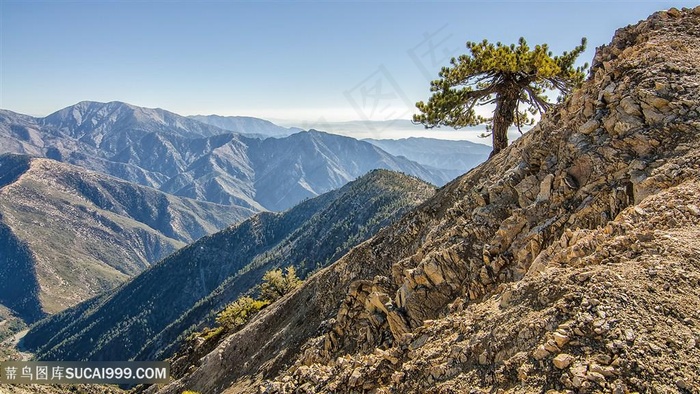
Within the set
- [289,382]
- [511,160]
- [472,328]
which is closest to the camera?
[472,328]

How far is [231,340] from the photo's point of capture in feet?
105

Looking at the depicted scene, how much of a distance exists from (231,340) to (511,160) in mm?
25211

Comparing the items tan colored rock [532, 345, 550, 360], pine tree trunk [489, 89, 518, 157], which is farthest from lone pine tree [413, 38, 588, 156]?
tan colored rock [532, 345, 550, 360]

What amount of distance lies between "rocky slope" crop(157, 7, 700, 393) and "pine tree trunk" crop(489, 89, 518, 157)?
21.4ft

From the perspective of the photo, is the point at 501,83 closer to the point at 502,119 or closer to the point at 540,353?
the point at 502,119

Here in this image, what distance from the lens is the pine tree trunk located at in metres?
28.4

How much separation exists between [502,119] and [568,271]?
21.8 meters

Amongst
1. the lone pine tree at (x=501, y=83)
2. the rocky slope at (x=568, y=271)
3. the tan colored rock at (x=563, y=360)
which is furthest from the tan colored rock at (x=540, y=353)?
the lone pine tree at (x=501, y=83)

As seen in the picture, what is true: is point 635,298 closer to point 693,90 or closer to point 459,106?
point 693,90

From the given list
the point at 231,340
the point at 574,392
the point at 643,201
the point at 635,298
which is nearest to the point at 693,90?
the point at 643,201

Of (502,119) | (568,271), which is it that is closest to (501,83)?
(502,119)

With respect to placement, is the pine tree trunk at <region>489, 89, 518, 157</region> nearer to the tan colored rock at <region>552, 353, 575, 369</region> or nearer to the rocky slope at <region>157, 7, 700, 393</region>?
the rocky slope at <region>157, 7, 700, 393</region>

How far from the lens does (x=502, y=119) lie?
28.6 metres

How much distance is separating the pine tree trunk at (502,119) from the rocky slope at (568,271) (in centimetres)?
651
